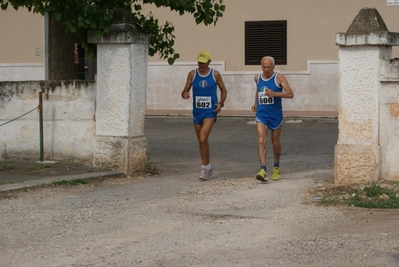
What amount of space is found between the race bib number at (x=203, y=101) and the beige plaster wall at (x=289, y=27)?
1222 centimetres

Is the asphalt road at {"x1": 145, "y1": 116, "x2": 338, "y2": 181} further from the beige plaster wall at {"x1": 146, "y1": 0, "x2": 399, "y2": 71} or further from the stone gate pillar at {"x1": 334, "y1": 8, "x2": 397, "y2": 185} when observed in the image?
the beige plaster wall at {"x1": 146, "y1": 0, "x2": 399, "y2": 71}

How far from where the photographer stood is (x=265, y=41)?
81.3ft

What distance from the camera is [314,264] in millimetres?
6965

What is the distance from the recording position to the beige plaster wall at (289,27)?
2397cm

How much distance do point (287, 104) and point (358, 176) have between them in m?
13.9

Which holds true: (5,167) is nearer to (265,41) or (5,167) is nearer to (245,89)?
(245,89)

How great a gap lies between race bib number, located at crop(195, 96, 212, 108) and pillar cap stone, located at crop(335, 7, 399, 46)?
7.02ft

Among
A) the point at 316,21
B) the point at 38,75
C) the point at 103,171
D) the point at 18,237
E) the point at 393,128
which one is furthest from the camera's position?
the point at 38,75

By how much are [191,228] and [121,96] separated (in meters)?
4.44

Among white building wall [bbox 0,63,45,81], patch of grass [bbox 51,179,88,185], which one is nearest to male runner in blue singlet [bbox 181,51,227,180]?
patch of grass [bbox 51,179,88,185]

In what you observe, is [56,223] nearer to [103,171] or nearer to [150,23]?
[103,171]

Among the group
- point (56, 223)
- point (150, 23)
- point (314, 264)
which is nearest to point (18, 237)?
point (56, 223)

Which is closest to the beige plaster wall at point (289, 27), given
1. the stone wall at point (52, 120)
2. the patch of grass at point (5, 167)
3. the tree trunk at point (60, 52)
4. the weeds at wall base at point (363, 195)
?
the tree trunk at point (60, 52)

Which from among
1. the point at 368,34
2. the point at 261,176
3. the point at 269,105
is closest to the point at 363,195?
the point at 261,176
